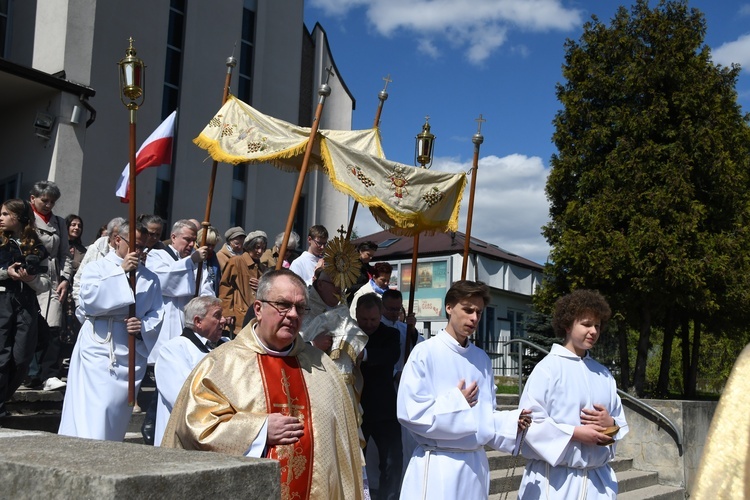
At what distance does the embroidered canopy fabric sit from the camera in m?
6.87

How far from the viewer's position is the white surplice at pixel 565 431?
4965 mm

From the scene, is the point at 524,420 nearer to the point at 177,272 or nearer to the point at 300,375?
the point at 300,375

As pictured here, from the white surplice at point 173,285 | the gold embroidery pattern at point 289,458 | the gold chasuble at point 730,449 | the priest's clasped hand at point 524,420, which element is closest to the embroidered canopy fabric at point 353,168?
the white surplice at point 173,285

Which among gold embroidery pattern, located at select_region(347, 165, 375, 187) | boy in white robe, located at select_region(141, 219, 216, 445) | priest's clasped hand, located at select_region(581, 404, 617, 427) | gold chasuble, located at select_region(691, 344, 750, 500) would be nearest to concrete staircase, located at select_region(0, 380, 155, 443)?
boy in white robe, located at select_region(141, 219, 216, 445)

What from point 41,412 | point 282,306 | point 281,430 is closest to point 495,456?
point 41,412

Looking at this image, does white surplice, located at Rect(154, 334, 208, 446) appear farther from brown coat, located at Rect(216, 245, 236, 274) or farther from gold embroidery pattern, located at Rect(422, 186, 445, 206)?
brown coat, located at Rect(216, 245, 236, 274)

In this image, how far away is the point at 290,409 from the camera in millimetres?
3855

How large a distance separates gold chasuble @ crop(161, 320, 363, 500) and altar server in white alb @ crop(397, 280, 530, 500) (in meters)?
0.95

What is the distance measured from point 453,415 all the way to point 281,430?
159 centimetres

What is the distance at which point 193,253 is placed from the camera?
6.67m

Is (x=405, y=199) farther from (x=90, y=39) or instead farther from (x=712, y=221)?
(x=712, y=221)

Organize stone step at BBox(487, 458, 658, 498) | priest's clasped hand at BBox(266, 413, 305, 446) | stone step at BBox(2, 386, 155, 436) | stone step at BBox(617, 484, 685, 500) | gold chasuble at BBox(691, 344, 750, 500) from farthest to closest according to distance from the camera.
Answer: stone step at BBox(617, 484, 685, 500) → stone step at BBox(487, 458, 658, 498) → stone step at BBox(2, 386, 155, 436) → priest's clasped hand at BBox(266, 413, 305, 446) → gold chasuble at BBox(691, 344, 750, 500)

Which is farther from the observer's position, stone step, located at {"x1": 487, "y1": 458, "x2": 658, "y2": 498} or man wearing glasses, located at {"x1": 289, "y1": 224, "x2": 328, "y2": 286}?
stone step, located at {"x1": 487, "y1": 458, "x2": 658, "y2": 498}

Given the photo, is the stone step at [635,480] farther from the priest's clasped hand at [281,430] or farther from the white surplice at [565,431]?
the priest's clasped hand at [281,430]
